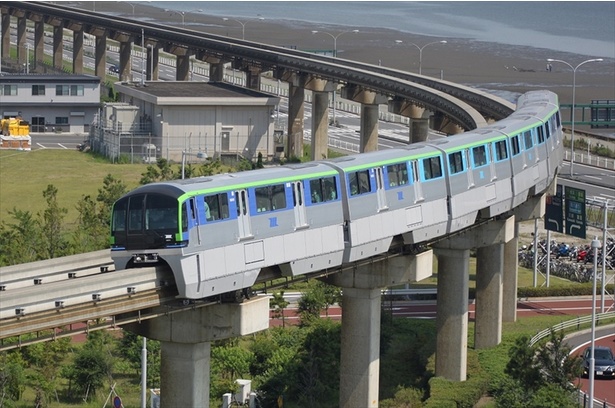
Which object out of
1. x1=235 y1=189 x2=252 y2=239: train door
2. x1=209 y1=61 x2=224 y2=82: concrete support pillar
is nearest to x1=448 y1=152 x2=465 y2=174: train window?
x1=235 y1=189 x2=252 y2=239: train door

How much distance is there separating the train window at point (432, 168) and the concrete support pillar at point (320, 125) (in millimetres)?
69970

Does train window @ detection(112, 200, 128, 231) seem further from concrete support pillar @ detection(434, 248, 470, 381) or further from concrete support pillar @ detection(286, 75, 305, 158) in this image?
concrete support pillar @ detection(286, 75, 305, 158)

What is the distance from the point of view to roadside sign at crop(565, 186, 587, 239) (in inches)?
2817

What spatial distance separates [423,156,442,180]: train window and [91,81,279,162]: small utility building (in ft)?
206

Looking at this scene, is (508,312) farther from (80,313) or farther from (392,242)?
(80,313)

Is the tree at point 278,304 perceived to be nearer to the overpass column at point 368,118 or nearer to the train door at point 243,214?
the train door at point 243,214

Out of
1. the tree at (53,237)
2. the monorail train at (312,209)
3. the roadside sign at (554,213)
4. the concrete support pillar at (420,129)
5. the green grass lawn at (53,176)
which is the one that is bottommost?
the green grass lawn at (53,176)

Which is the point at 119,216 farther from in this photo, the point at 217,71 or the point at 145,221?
the point at 217,71

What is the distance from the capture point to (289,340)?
2410 inches

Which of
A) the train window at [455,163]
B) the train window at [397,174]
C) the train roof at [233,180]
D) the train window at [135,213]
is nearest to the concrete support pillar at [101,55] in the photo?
the train window at [455,163]

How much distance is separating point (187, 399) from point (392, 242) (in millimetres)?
12495

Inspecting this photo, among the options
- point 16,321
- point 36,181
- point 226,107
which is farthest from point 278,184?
point 226,107

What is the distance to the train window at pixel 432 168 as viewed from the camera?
Result: 50.7 meters

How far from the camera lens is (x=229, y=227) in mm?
40031
